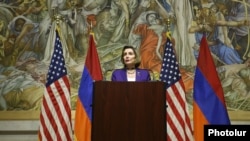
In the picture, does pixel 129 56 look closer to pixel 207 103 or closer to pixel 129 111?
pixel 129 111

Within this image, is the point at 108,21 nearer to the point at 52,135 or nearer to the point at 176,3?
the point at 176,3

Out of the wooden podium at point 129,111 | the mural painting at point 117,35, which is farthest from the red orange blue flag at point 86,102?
the wooden podium at point 129,111

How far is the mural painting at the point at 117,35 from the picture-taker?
911 cm

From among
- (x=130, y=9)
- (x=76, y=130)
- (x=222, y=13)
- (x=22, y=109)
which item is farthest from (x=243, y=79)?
(x=22, y=109)

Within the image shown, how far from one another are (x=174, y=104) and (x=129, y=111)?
2634 mm

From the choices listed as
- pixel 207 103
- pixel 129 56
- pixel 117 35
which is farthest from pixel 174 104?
pixel 117 35

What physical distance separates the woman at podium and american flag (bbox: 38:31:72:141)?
1.41 m

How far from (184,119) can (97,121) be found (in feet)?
9.36

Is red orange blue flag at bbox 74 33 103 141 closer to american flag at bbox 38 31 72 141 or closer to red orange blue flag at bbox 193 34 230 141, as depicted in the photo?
american flag at bbox 38 31 72 141

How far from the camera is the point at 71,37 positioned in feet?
30.8

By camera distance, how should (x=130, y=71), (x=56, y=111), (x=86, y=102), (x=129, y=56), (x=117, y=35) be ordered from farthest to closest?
(x=117, y=35), (x=86, y=102), (x=56, y=111), (x=130, y=71), (x=129, y=56)

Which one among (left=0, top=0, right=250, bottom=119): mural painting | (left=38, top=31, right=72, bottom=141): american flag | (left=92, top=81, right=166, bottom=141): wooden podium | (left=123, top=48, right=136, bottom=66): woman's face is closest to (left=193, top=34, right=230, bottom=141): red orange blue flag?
(left=0, top=0, right=250, bottom=119): mural painting

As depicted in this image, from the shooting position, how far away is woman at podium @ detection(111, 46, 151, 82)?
19.7 feet

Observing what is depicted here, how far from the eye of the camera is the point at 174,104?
7.10 metres
